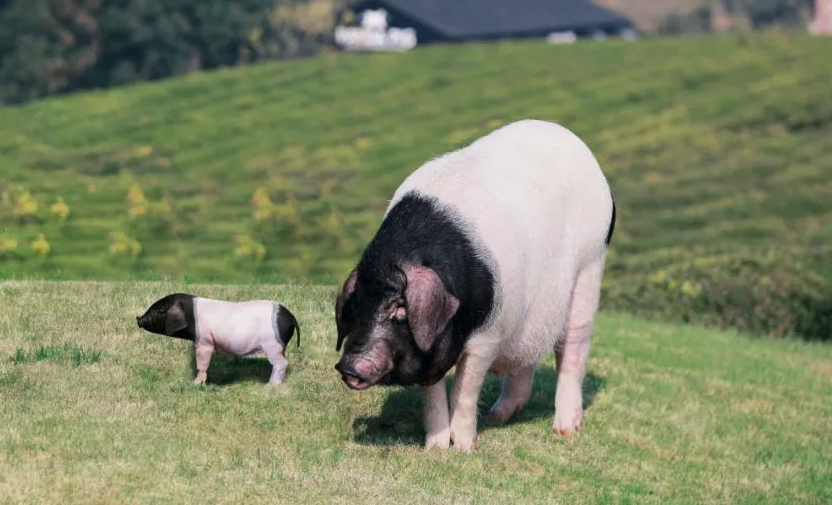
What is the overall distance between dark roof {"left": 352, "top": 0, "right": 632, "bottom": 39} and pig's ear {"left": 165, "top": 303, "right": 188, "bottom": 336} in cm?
6693

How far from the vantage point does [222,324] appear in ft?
35.2

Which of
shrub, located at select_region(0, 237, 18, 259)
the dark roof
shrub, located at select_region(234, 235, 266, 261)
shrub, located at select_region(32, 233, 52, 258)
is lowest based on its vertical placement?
the dark roof

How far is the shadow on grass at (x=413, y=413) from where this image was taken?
1071 cm

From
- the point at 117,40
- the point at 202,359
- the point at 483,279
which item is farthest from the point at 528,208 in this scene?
the point at 117,40

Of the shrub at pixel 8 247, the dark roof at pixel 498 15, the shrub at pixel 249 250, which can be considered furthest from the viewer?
the dark roof at pixel 498 15

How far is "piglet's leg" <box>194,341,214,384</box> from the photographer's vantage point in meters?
10.9

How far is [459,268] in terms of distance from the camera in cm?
973

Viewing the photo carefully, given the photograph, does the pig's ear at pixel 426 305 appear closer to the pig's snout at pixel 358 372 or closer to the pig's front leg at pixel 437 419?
the pig's snout at pixel 358 372

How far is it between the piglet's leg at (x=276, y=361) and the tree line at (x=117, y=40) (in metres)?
45.8

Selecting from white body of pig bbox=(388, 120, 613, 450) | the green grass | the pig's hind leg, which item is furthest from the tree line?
white body of pig bbox=(388, 120, 613, 450)

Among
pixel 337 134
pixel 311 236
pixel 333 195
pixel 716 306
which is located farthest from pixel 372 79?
pixel 716 306

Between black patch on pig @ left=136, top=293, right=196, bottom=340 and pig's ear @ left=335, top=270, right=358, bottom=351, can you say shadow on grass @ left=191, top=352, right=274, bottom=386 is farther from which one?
pig's ear @ left=335, top=270, right=358, bottom=351

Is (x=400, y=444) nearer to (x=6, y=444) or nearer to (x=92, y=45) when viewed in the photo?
(x=6, y=444)

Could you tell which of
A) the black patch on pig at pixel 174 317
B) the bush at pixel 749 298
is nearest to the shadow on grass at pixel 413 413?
the black patch on pig at pixel 174 317
